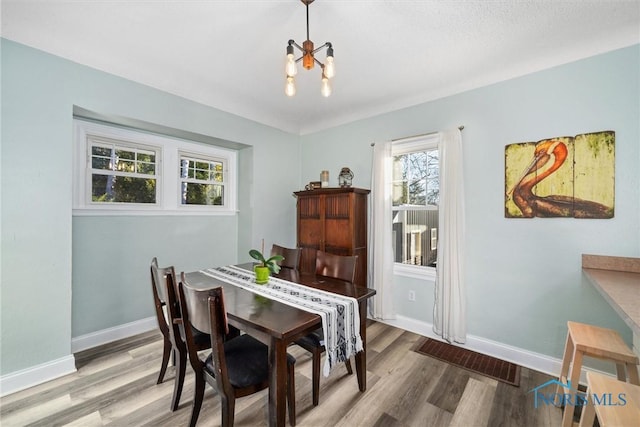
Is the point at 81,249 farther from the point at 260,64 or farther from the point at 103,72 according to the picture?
the point at 260,64

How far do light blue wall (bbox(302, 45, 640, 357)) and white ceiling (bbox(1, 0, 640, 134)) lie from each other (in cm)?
18

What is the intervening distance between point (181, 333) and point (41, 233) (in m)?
1.51

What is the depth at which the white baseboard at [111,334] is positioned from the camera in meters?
2.54

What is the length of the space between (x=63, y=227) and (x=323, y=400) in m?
2.46

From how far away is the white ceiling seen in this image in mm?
1759

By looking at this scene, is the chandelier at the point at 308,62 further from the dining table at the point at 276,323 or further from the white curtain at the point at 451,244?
the white curtain at the point at 451,244

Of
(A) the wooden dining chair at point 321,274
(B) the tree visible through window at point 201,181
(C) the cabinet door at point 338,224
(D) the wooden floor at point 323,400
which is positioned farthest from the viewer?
(B) the tree visible through window at point 201,181

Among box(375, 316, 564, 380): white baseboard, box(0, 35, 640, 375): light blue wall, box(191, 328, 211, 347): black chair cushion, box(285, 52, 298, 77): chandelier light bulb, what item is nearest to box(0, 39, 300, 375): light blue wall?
box(0, 35, 640, 375): light blue wall

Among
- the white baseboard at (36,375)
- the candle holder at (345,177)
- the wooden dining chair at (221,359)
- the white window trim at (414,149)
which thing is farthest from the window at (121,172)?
the white window trim at (414,149)

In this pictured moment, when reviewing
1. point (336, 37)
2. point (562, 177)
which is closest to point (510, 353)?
point (562, 177)

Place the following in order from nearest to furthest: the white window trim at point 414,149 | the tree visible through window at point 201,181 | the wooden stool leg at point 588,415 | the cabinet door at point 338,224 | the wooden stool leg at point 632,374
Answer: the wooden stool leg at point 588,415
the wooden stool leg at point 632,374
the white window trim at point 414,149
the cabinet door at point 338,224
the tree visible through window at point 201,181

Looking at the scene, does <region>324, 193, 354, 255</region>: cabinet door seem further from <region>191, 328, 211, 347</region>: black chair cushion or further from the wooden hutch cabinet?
<region>191, 328, 211, 347</region>: black chair cushion

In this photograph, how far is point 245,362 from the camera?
1.55 metres

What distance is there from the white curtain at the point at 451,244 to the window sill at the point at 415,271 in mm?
192
